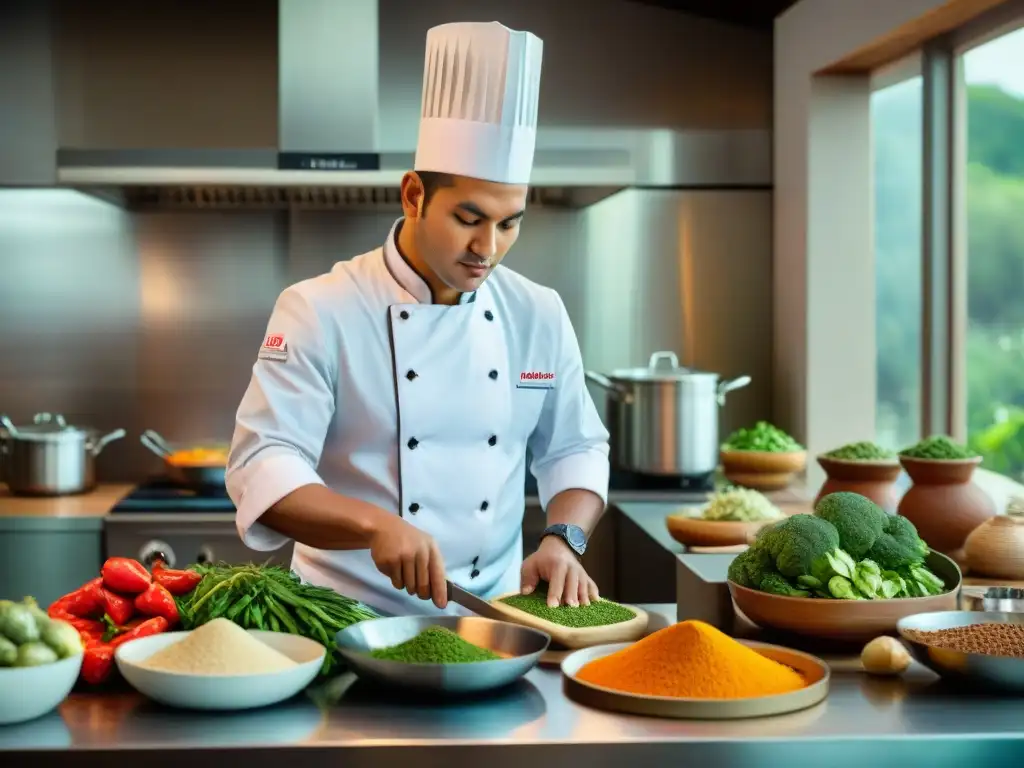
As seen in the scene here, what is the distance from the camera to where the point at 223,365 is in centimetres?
436

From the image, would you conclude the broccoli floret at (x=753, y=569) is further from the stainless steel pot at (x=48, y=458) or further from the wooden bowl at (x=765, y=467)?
the stainless steel pot at (x=48, y=458)

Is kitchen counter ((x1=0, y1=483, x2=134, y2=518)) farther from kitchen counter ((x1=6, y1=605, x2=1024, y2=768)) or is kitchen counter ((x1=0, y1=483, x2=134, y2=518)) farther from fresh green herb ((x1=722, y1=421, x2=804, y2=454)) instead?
kitchen counter ((x1=6, y1=605, x2=1024, y2=768))

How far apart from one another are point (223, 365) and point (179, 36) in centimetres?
114

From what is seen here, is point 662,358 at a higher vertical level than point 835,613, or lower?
higher

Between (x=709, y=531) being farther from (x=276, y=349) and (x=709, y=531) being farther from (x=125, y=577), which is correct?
(x=125, y=577)

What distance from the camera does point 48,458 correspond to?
3.88m

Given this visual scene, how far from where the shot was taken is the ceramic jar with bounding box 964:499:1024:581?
2.42m

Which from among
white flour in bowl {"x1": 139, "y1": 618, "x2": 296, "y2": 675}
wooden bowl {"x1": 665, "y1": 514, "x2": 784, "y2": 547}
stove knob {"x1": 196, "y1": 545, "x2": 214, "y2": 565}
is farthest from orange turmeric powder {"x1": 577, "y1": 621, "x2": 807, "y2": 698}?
stove knob {"x1": 196, "y1": 545, "x2": 214, "y2": 565}

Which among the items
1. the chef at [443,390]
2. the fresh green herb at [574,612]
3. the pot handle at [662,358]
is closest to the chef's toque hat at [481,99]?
the chef at [443,390]

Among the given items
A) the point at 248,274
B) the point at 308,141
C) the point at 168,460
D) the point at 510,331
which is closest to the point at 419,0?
the point at 308,141

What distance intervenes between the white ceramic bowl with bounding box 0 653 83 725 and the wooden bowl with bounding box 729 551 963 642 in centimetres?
94

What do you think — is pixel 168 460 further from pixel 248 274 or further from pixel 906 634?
pixel 906 634

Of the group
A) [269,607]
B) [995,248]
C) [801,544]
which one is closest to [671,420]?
[995,248]

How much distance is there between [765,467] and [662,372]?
48 centimetres
